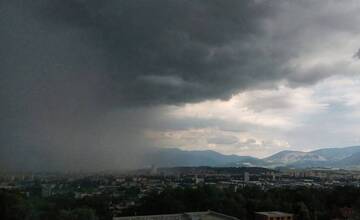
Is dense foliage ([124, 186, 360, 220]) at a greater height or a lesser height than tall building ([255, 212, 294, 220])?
greater

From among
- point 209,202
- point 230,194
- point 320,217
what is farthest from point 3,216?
point 320,217

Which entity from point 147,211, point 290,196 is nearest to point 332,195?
point 290,196

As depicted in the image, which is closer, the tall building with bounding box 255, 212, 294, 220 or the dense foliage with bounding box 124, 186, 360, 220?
the tall building with bounding box 255, 212, 294, 220

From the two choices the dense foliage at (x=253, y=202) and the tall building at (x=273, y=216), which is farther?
the dense foliage at (x=253, y=202)

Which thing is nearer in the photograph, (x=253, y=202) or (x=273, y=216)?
(x=273, y=216)

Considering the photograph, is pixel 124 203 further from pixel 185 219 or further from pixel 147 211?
pixel 185 219

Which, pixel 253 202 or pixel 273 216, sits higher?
pixel 253 202

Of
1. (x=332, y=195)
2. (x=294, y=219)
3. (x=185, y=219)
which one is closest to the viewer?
(x=185, y=219)

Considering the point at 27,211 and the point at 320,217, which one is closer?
the point at 27,211

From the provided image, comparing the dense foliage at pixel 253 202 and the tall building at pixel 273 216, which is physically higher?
the dense foliage at pixel 253 202

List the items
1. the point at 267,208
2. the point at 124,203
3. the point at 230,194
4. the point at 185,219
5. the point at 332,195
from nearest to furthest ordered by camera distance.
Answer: the point at 185,219, the point at 267,208, the point at 230,194, the point at 332,195, the point at 124,203
